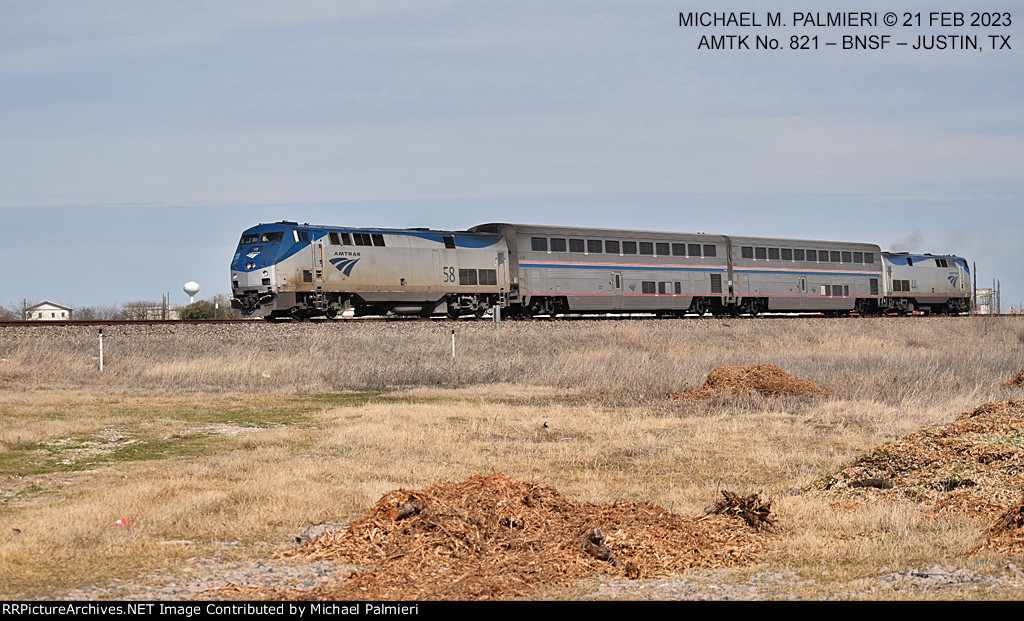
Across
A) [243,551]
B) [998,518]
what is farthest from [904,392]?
[243,551]

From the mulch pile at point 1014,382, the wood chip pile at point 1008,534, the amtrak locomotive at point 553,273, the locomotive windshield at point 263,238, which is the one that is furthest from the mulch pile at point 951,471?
the locomotive windshield at point 263,238

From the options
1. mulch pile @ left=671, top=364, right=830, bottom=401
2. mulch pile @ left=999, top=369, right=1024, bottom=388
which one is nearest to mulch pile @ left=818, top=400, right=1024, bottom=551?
mulch pile @ left=671, top=364, right=830, bottom=401

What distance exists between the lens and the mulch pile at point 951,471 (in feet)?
31.1

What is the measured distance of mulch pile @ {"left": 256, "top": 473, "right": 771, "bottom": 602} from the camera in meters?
7.29

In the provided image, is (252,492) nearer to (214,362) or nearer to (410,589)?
(410,589)

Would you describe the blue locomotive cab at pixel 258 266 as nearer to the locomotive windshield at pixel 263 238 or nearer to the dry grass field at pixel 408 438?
the locomotive windshield at pixel 263 238

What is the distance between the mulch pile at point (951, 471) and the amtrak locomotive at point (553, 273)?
26.2m

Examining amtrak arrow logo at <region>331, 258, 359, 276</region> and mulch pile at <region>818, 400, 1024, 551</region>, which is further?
amtrak arrow logo at <region>331, 258, 359, 276</region>

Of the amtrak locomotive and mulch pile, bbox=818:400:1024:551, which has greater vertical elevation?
the amtrak locomotive

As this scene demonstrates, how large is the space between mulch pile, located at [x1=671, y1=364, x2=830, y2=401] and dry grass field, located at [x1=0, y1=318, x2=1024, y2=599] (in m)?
0.63

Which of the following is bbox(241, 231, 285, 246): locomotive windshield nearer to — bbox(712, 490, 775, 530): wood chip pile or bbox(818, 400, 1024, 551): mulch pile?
bbox(818, 400, 1024, 551): mulch pile

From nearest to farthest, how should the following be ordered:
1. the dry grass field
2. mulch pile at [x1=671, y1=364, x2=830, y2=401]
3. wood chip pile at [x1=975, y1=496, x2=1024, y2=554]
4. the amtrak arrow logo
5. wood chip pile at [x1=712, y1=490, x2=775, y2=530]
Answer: wood chip pile at [x1=975, y1=496, x2=1024, y2=554], the dry grass field, wood chip pile at [x1=712, y1=490, x2=775, y2=530], mulch pile at [x1=671, y1=364, x2=830, y2=401], the amtrak arrow logo

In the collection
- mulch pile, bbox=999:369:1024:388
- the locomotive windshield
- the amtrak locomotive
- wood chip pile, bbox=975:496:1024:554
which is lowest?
mulch pile, bbox=999:369:1024:388
